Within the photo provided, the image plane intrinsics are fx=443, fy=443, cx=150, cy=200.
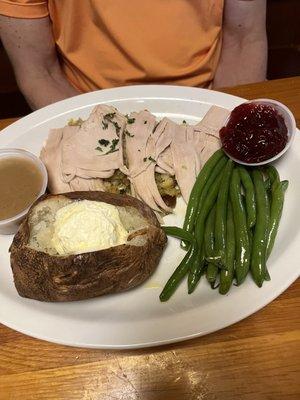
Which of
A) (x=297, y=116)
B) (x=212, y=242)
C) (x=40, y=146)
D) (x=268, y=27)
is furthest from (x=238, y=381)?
(x=268, y=27)

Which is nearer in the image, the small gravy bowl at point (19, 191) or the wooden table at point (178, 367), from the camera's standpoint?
the wooden table at point (178, 367)

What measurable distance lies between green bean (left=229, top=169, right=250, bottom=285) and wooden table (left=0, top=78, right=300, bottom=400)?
0.50 ft

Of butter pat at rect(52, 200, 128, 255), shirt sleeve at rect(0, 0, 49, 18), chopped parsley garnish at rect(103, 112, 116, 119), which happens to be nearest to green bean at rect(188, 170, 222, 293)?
butter pat at rect(52, 200, 128, 255)

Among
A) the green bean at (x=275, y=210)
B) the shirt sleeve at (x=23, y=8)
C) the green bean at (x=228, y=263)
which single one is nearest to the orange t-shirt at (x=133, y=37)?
the shirt sleeve at (x=23, y=8)

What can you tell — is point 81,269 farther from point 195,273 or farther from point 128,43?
point 128,43

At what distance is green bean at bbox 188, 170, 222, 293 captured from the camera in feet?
4.98

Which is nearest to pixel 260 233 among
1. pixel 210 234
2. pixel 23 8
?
pixel 210 234

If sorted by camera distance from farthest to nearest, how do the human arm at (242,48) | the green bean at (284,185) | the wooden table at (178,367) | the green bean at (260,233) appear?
the human arm at (242,48)
the green bean at (284,185)
the green bean at (260,233)
the wooden table at (178,367)

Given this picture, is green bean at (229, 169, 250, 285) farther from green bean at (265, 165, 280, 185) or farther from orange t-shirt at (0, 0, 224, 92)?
orange t-shirt at (0, 0, 224, 92)

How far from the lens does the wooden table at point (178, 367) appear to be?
134 centimetres

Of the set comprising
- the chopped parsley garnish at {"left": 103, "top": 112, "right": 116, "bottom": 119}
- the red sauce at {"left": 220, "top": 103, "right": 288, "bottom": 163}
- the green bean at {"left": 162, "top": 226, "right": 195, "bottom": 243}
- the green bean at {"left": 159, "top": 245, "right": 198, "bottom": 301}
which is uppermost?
the red sauce at {"left": 220, "top": 103, "right": 288, "bottom": 163}

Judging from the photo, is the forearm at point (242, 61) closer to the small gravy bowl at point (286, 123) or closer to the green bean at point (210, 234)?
the small gravy bowl at point (286, 123)

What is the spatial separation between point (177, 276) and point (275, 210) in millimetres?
432

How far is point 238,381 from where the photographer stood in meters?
1.34
